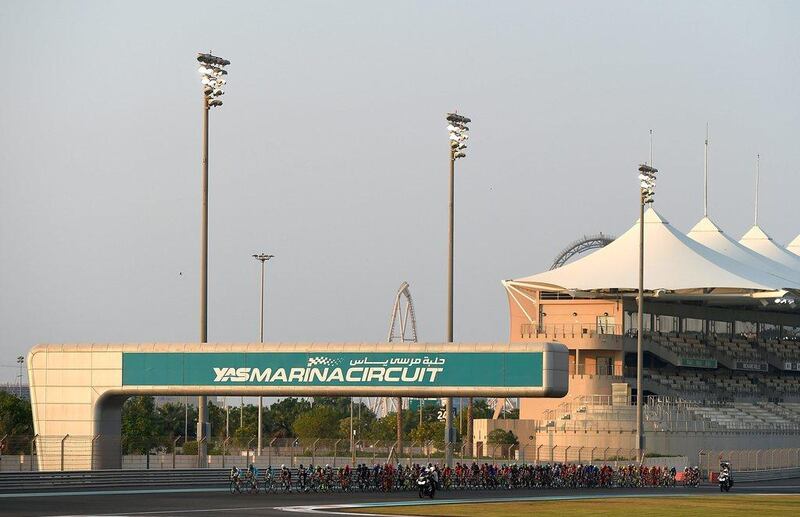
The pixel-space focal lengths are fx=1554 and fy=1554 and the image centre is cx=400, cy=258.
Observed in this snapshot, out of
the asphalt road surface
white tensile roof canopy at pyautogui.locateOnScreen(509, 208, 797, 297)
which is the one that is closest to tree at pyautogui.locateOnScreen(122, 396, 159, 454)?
white tensile roof canopy at pyautogui.locateOnScreen(509, 208, 797, 297)

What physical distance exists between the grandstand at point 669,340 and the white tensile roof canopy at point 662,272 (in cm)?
9

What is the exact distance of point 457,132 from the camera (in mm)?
65500

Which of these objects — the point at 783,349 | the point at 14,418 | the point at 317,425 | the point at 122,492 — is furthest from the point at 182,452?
the point at 783,349

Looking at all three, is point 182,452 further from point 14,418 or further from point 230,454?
point 14,418

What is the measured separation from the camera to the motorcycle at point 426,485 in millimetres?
55500

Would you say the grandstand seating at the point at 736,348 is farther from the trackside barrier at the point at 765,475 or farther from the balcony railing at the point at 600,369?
the trackside barrier at the point at 765,475

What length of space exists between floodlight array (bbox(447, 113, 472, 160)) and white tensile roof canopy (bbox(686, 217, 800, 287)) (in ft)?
162

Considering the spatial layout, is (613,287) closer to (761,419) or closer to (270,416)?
(761,419)

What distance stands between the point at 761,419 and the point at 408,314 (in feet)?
168

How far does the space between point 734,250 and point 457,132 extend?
2215 inches

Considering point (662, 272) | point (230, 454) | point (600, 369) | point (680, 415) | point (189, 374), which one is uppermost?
point (662, 272)

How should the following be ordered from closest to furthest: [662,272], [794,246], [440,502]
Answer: [440,502], [662,272], [794,246]

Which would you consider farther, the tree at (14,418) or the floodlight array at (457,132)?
the tree at (14,418)

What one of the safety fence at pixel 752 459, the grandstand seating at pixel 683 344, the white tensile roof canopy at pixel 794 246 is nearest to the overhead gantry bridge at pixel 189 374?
the safety fence at pixel 752 459
